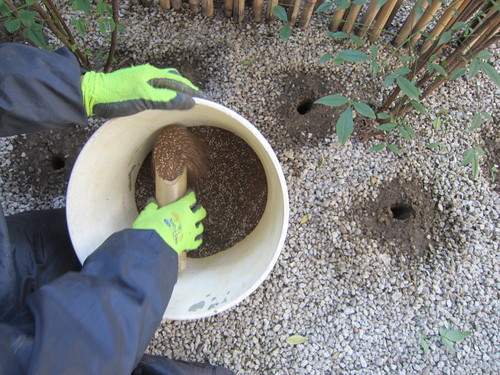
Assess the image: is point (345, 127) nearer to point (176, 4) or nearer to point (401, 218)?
point (401, 218)

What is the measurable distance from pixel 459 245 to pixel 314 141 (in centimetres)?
70

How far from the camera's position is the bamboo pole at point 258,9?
181cm

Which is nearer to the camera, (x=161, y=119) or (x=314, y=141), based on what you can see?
(x=161, y=119)

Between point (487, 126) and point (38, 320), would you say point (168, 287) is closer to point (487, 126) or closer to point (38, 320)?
point (38, 320)

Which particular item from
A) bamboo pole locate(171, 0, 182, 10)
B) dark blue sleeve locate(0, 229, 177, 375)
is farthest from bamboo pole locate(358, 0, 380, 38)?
dark blue sleeve locate(0, 229, 177, 375)

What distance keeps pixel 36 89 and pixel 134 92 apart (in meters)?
0.23

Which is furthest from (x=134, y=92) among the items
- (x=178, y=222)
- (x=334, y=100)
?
(x=334, y=100)

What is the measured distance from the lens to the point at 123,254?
104cm

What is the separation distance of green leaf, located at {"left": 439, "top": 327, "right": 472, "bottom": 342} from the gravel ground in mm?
27

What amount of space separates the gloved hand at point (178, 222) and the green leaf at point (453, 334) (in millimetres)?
965

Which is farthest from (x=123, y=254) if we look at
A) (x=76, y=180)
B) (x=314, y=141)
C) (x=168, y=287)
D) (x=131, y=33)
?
(x=131, y=33)

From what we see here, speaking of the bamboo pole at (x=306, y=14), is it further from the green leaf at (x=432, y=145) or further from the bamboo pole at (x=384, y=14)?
the green leaf at (x=432, y=145)

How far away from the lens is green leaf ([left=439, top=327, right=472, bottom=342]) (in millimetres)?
1569

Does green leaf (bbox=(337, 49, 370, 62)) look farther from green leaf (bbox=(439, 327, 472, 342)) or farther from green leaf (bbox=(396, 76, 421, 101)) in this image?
green leaf (bbox=(439, 327, 472, 342))
